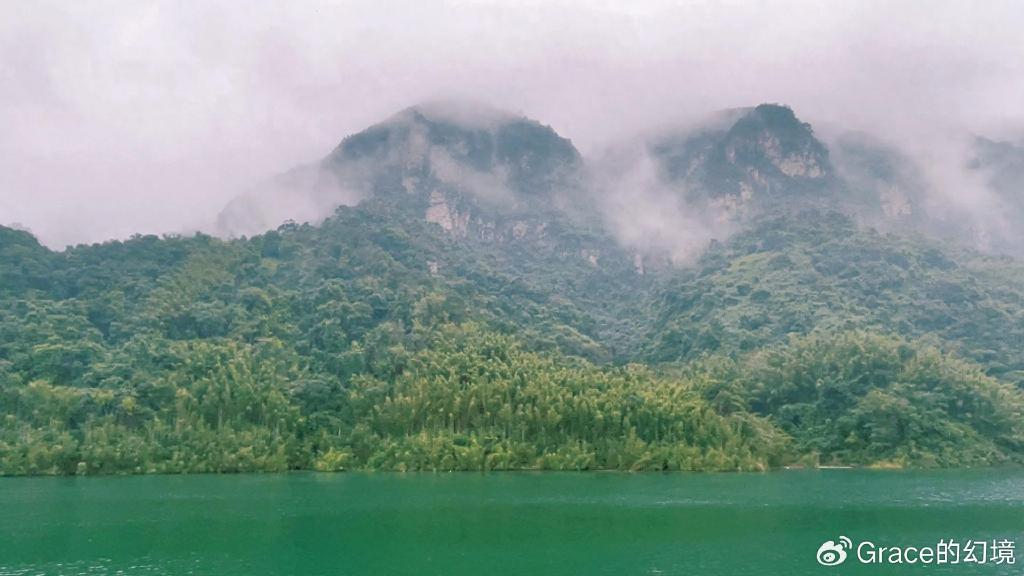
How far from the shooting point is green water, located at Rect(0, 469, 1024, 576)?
2267 cm

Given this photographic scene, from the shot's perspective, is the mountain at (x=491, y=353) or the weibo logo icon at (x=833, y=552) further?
the mountain at (x=491, y=353)

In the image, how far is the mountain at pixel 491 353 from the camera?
53.0m

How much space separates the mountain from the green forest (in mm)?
180

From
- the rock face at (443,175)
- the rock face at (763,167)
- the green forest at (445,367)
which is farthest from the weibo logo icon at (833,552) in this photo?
the rock face at (763,167)

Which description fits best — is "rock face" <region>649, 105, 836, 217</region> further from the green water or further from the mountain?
the green water

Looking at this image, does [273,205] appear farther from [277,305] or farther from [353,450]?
[353,450]

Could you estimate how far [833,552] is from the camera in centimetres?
2364

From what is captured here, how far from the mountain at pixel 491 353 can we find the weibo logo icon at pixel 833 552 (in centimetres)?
2695

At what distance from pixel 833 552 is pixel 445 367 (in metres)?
36.9

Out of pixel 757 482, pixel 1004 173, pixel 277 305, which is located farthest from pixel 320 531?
pixel 1004 173

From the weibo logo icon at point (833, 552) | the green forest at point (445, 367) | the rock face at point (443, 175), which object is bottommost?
the weibo logo icon at point (833, 552)

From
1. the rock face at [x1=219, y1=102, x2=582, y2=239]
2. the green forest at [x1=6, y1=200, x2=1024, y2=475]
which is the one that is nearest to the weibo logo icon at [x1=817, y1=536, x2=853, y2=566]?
the green forest at [x1=6, y1=200, x2=1024, y2=475]

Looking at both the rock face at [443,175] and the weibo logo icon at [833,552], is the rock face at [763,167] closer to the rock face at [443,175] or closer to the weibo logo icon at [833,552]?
the rock face at [443,175]

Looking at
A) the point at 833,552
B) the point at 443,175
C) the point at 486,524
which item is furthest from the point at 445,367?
the point at 443,175
